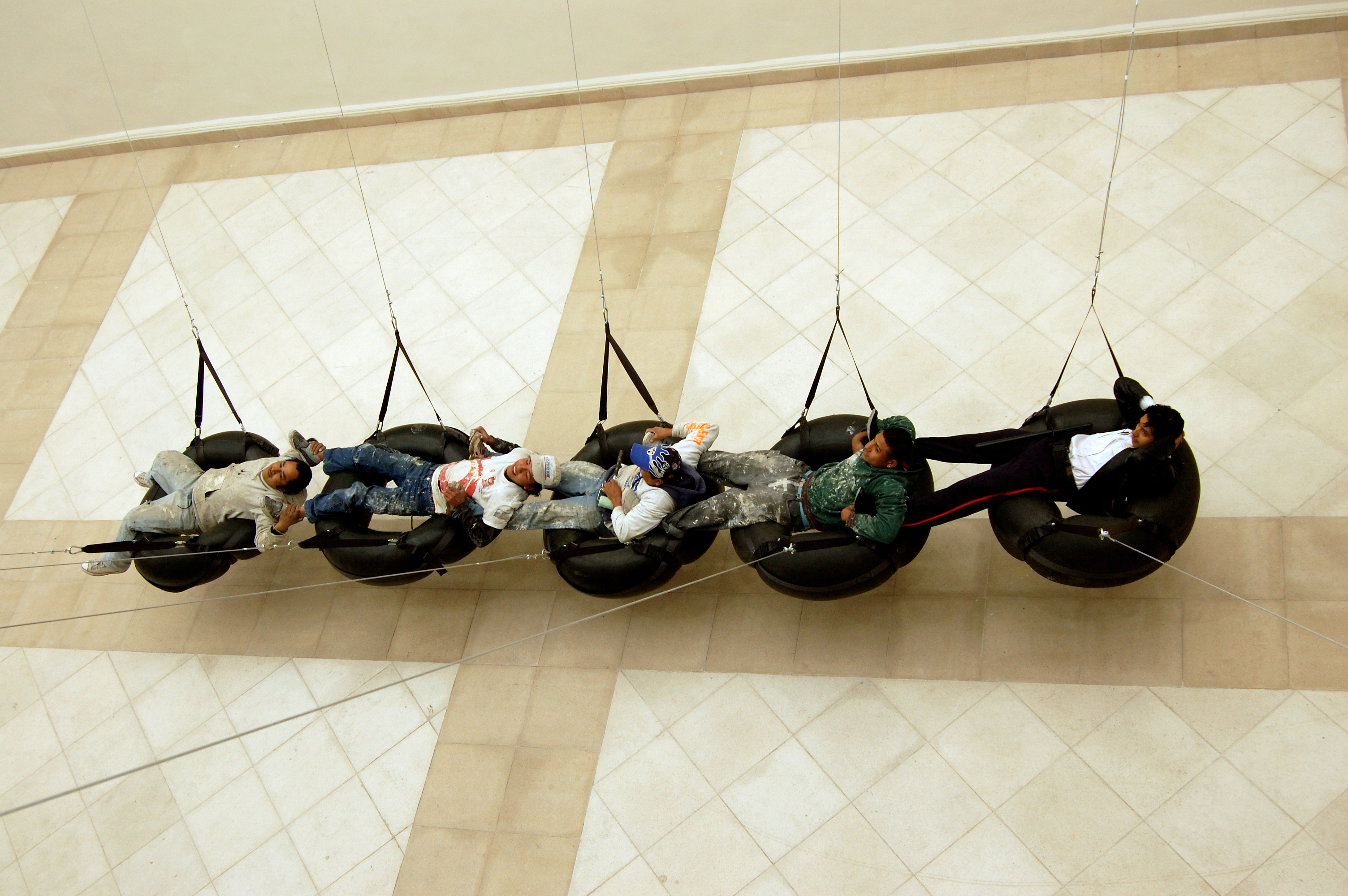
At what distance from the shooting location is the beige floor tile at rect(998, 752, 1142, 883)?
3.20 meters

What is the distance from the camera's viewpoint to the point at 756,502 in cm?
359

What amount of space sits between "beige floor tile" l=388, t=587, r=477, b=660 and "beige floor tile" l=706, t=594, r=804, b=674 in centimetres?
115

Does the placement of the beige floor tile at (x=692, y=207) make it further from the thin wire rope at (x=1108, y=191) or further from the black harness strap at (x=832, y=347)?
the thin wire rope at (x=1108, y=191)

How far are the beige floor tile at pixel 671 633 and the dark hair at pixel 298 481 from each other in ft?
5.26

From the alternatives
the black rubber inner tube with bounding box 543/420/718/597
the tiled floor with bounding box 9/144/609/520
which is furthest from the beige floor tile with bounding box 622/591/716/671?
the tiled floor with bounding box 9/144/609/520

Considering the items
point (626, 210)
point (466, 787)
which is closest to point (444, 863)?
point (466, 787)

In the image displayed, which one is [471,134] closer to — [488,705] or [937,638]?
[488,705]

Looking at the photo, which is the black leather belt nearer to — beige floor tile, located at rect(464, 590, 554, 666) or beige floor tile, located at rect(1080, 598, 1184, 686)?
beige floor tile, located at rect(1080, 598, 1184, 686)

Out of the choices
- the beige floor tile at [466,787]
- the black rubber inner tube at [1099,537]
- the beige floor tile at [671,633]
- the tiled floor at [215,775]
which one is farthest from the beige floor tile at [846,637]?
the tiled floor at [215,775]

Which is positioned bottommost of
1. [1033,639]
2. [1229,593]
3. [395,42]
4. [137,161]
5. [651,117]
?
[1033,639]

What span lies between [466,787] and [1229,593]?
3029mm

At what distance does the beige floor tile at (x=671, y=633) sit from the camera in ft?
12.8

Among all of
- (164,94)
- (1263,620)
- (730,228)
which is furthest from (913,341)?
(164,94)

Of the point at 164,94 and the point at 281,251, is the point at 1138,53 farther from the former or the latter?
the point at 164,94
